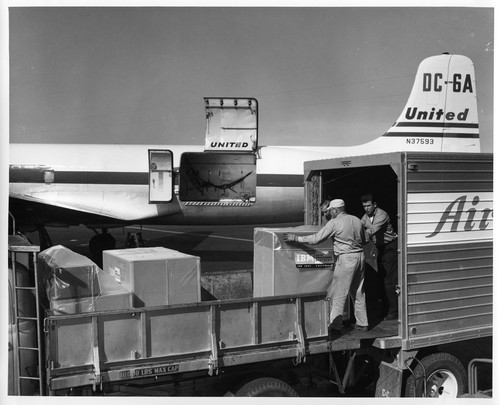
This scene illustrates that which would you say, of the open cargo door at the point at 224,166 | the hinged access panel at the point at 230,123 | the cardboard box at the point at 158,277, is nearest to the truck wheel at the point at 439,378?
the cardboard box at the point at 158,277

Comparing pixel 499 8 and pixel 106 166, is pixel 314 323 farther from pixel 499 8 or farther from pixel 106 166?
pixel 106 166

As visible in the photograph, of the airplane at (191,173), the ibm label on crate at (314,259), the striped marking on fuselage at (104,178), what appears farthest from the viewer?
the striped marking on fuselage at (104,178)

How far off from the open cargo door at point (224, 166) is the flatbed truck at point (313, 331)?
5.37m

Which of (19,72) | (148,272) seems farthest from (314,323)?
(19,72)

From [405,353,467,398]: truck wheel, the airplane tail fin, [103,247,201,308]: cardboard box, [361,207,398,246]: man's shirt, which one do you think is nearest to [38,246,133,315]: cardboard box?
[103,247,201,308]: cardboard box

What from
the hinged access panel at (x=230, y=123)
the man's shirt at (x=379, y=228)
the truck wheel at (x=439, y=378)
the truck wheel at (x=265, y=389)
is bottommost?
the truck wheel at (x=439, y=378)

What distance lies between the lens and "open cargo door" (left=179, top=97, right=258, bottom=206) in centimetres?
1134

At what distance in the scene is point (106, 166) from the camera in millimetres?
12500

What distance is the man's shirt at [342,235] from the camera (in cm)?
497

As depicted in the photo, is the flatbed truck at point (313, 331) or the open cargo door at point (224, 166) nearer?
the flatbed truck at point (313, 331)

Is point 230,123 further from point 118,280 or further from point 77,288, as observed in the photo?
point 77,288

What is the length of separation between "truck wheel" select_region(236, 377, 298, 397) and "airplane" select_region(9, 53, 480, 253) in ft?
27.0

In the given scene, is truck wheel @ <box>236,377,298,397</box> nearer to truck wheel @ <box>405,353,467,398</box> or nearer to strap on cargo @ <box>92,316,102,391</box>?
strap on cargo @ <box>92,316,102,391</box>

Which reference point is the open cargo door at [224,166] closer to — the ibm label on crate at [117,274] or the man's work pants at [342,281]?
the man's work pants at [342,281]
